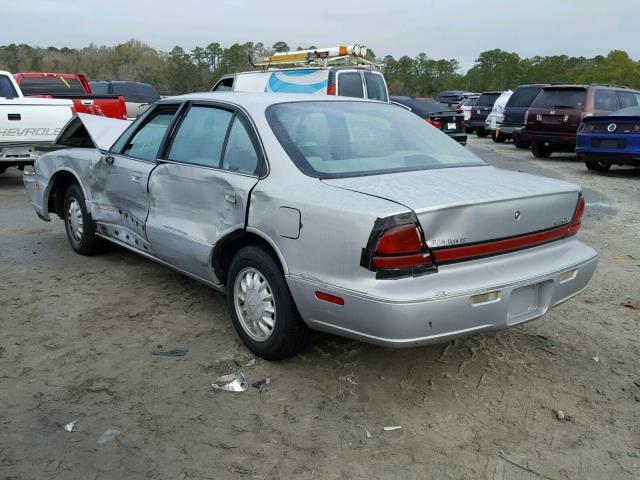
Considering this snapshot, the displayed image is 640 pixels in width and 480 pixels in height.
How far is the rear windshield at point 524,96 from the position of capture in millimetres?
18031

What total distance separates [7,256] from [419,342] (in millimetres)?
4468

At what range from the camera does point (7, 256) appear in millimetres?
5859

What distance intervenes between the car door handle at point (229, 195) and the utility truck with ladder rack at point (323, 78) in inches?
270

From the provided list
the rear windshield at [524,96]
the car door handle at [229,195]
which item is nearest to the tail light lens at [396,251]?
the car door handle at [229,195]

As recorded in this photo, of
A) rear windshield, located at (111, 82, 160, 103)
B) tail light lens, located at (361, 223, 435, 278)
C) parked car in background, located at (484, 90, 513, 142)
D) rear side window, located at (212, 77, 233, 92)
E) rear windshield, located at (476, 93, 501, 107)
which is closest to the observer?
tail light lens, located at (361, 223, 435, 278)

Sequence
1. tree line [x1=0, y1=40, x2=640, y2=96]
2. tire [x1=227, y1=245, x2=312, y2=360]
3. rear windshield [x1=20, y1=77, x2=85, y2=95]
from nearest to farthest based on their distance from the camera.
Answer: tire [x1=227, y1=245, x2=312, y2=360]
rear windshield [x1=20, y1=77, x2=85, y2=95]
tree line [x1=0, y1=40, x2=640, y2=96]

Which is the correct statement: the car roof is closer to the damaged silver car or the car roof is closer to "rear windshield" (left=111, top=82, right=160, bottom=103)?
the damaged silver car

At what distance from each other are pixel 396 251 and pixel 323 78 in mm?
9395

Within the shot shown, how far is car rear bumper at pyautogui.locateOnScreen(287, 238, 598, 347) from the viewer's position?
2.91 m

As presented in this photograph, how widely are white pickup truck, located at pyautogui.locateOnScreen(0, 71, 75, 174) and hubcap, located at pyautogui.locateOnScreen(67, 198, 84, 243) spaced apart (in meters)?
3.83

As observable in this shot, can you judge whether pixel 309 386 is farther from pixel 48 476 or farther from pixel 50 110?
pixel 50 110

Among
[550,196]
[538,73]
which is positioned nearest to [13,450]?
[550,196]

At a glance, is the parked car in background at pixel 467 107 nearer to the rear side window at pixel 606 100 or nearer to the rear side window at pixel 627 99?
the rear side window at pixel 627 99

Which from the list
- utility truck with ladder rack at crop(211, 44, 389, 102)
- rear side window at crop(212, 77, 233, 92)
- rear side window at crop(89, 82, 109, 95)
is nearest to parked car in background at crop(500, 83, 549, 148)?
utility truck with ladder rack at crop(211, 44, 389, 102)
